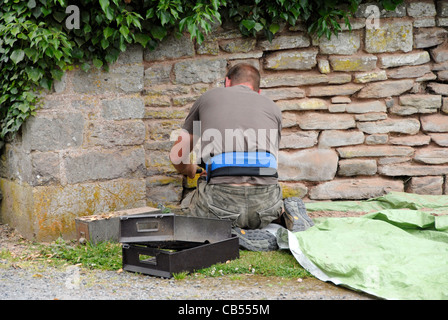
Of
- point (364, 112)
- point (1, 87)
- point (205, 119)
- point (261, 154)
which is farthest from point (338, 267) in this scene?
point (1, 87)

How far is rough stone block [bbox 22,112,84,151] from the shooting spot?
14.0 feet

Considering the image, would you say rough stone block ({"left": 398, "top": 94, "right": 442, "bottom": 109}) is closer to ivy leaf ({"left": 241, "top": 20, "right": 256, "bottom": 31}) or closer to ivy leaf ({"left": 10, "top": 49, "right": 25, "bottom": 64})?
ivy leaf ({"left": 241, "top": 20, "right": 256, "bottom": 31})

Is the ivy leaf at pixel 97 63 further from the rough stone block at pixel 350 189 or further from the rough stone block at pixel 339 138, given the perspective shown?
the rough stone block at pixel 350 189

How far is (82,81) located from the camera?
175 inches

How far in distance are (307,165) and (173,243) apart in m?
1.87

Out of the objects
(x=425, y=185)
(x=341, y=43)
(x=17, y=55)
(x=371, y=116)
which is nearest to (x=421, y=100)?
(x=371, y=116)

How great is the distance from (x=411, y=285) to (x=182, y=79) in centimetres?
274

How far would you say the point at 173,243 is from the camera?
12.1 ft

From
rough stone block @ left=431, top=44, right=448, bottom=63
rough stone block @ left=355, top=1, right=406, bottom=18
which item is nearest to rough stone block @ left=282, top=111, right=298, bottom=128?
rough stone block @ left=355, top=1, right=406, bottom=18

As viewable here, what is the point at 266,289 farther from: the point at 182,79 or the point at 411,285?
the point at 182,79

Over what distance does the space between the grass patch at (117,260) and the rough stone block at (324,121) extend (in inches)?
62.7

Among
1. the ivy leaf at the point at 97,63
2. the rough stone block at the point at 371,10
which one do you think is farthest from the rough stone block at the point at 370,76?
the ivy leaf at the point at 97,63

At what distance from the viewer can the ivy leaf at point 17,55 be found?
412 cm

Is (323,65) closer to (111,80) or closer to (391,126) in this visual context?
(391,126)
